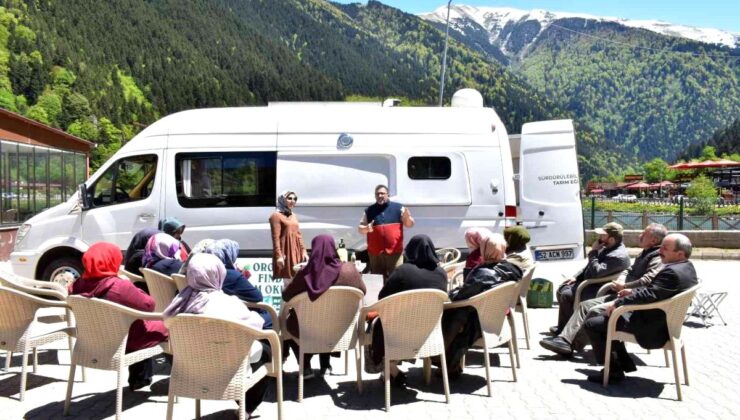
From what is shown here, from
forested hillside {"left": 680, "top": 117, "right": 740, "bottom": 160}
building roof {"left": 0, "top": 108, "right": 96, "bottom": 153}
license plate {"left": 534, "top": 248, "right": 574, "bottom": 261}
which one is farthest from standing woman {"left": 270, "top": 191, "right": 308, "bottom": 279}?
forested hillside {"left": 680, "top": 117, "right": 740, "bottom": 160}

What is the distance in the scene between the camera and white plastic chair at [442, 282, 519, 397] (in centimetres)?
496

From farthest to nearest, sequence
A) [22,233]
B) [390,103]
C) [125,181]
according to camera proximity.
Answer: [390,103], [125,181], [22,233]

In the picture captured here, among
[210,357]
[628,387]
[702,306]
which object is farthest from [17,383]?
[702,306]

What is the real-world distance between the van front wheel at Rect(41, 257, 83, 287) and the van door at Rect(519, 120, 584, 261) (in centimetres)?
642

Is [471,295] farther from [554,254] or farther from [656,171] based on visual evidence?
[656,171]

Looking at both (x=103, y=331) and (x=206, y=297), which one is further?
(x=103, y=331)

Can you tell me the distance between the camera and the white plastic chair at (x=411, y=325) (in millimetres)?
4617

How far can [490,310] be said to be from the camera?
16.6 feet

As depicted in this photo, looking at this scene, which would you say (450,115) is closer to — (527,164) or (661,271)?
(527,164)

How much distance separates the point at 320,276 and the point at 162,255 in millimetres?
1707

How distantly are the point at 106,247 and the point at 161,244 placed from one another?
3.67ft

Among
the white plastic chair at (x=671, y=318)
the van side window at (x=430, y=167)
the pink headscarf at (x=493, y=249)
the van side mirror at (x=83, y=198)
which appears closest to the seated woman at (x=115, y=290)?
the pink headscarf at (x=493, y=249)

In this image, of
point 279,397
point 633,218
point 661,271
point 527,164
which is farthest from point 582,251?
point 633,218

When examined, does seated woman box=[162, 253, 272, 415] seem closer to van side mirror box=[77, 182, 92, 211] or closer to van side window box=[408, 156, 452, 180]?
van side window box=[408, 156, 452, 180]
